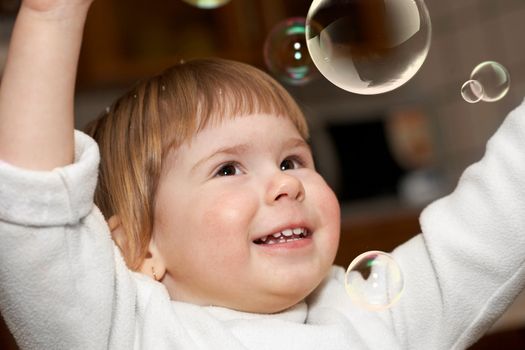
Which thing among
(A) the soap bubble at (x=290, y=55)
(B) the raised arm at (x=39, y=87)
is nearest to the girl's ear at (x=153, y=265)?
(B) the raised arm at (x=39, y=87)

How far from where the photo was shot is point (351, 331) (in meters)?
0.91

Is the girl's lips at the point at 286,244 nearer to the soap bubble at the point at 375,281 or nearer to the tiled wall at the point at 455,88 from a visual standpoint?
the soap bubble at the point at 375,281

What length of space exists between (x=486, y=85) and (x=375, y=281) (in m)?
0.42

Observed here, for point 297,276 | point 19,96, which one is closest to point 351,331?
point 297,276

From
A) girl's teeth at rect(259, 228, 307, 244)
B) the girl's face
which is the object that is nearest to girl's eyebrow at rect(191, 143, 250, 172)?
the girl's face

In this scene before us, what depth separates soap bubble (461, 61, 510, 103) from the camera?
1.15m

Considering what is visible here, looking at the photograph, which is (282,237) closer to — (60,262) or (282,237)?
(282,237)

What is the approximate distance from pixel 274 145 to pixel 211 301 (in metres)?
0.21

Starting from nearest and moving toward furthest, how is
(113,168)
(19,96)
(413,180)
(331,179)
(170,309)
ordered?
(19,96) < (170,309) < (113,168) < (331,179) < (413,180)

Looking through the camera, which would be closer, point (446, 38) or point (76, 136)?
point (76, 136)

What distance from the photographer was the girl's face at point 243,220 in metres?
0.86

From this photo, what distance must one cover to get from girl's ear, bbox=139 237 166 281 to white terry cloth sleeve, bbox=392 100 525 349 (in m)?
0.30

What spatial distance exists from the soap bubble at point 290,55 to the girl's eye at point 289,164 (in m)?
0.34

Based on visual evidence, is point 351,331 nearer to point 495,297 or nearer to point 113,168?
point 495,297
